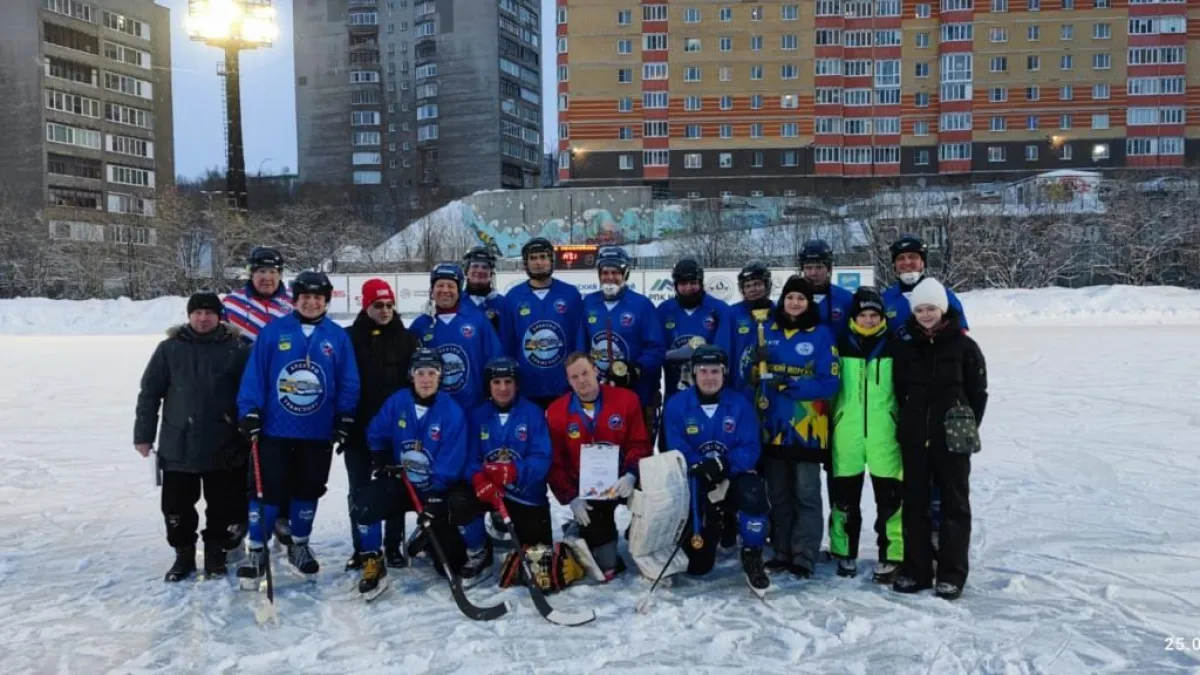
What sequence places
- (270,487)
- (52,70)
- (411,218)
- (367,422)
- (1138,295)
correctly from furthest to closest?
(411,218), (52,70), (1138,295), (367,422), (270,487)

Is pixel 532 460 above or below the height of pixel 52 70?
below

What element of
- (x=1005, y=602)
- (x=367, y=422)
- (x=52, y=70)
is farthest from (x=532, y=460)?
(x=52, y=70)

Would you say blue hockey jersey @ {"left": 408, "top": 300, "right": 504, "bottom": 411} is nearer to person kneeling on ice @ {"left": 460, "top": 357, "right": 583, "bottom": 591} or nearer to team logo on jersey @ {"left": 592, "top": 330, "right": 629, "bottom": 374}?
person kneeling on ice @ {"left": 460, "top": 357, "right": 583, "bottom": 591}

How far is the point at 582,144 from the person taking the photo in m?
51.1

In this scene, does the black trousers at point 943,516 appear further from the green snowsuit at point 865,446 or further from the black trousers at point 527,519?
the black trousers at point 527,519

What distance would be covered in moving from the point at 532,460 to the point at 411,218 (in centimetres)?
5764

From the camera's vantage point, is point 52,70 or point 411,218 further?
point 411,218

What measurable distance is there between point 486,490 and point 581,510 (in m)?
0.52

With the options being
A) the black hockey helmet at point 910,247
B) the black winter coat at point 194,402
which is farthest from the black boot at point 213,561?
the black hockey helmet at point 910,247

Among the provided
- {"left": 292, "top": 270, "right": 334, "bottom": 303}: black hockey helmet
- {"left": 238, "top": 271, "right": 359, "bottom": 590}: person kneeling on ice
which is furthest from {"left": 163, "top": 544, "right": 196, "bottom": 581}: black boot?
{"left": 292, "top": 270, "right": 334, "bottom": 303}: black hockey helmet

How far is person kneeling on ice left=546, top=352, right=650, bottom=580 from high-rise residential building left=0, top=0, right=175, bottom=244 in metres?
55.9

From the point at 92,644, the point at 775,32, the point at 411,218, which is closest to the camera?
the point at 92,644

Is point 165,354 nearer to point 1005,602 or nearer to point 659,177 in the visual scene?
point 1005,602

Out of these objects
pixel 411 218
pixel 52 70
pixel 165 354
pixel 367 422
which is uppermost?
pixel 52 70
